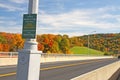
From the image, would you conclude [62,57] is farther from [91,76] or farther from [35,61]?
[35,61]

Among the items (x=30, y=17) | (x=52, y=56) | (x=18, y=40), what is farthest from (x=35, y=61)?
(x=18, y=40)

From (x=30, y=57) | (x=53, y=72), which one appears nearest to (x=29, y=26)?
(x=30, y=57)

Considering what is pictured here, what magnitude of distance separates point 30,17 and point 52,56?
4461 centimetres

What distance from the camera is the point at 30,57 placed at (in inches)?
347

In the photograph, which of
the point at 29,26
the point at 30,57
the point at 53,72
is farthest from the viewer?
the point at 53,72

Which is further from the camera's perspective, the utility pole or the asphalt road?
the asphalt road

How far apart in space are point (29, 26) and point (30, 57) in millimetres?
886

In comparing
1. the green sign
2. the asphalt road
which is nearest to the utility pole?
the green sign

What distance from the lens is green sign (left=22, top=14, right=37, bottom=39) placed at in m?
9.00

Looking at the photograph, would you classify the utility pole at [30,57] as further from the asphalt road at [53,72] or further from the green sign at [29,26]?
the asphalt road at [53,72]

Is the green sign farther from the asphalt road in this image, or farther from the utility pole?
the asphalt road

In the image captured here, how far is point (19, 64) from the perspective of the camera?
887 cm

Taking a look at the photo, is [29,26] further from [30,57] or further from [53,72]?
[53,72]

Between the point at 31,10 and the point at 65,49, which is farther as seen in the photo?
the point at 65,49
